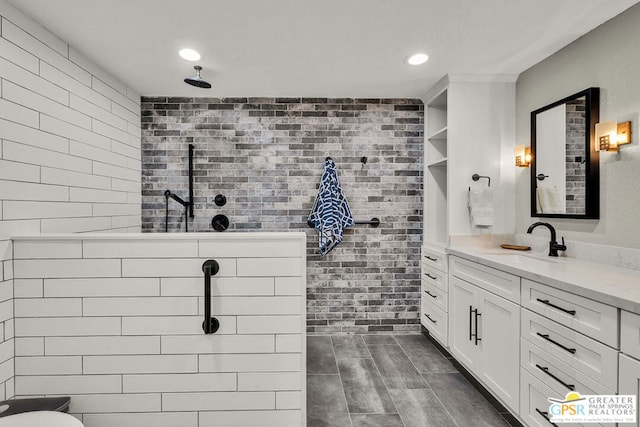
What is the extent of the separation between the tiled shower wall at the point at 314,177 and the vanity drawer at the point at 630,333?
74.1 inches

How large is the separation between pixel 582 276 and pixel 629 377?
487 mm

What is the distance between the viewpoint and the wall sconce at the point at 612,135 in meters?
1.68

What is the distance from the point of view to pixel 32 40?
168cm

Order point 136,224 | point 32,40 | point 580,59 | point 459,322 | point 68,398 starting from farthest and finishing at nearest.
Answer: point 136,224 → point 459,322 → point 580,59 → point 32,40 → point 68,398

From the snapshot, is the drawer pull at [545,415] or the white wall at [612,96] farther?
the white wall at [612,96]

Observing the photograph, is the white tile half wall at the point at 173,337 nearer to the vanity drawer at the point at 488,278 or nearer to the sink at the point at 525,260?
the vanity drawer at the point at 488,278

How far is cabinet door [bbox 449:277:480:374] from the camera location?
6.75ft

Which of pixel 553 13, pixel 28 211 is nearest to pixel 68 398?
pixel 28 211

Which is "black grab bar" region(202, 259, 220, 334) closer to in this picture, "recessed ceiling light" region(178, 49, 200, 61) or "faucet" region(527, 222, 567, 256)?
"recessed ceiling light" region(178, 49, 200, 61)

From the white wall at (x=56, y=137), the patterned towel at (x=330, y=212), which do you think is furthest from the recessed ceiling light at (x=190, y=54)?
the patterned towel at (x=330, y=212)

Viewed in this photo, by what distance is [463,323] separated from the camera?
2191 mm

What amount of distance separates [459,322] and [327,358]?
42.6 inches

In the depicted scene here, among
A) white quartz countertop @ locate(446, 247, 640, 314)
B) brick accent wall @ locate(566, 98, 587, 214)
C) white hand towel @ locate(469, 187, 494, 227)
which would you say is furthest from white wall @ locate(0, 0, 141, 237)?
brick accent wall @ locate(566, 98, 587, 214)

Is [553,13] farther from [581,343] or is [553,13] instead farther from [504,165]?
[581,343]
